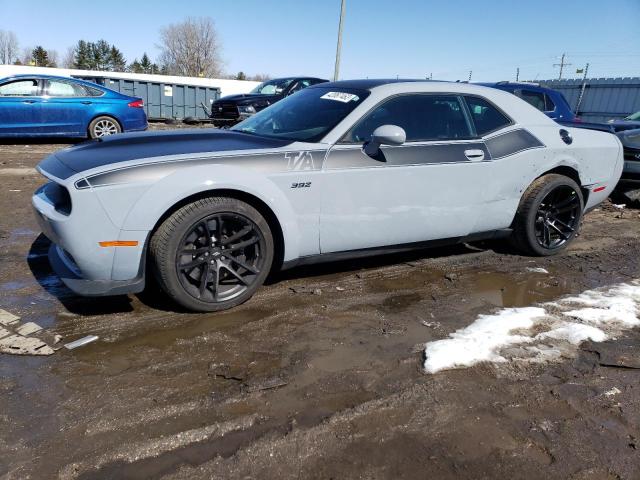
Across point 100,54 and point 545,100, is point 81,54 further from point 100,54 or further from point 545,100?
point 545,100

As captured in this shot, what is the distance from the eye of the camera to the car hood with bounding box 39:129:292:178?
119 inches

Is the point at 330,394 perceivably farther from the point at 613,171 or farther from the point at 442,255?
the point at 613,171

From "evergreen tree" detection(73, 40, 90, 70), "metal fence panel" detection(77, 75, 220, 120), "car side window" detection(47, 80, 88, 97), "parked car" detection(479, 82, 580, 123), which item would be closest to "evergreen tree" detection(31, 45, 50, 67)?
"evergreen tree" detection(73, 40, 90, 70)

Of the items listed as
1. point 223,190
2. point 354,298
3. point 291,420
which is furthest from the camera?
point 354,298

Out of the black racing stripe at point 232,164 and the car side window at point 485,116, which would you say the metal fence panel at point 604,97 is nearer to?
the car side window at point 485,116

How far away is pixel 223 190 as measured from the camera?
10.4ft

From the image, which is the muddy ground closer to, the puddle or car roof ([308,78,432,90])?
the puddle

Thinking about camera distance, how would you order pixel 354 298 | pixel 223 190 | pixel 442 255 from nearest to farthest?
pixel 223 190 → pixel 354 298 → pixel 442 255

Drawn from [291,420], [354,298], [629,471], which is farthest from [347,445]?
[354,298]

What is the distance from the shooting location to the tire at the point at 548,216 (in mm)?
4453

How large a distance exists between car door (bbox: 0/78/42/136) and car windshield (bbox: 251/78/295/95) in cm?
624

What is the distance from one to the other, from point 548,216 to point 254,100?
10548mm

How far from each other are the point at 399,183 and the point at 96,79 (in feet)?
51.6

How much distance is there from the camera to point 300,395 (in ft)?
7.96
